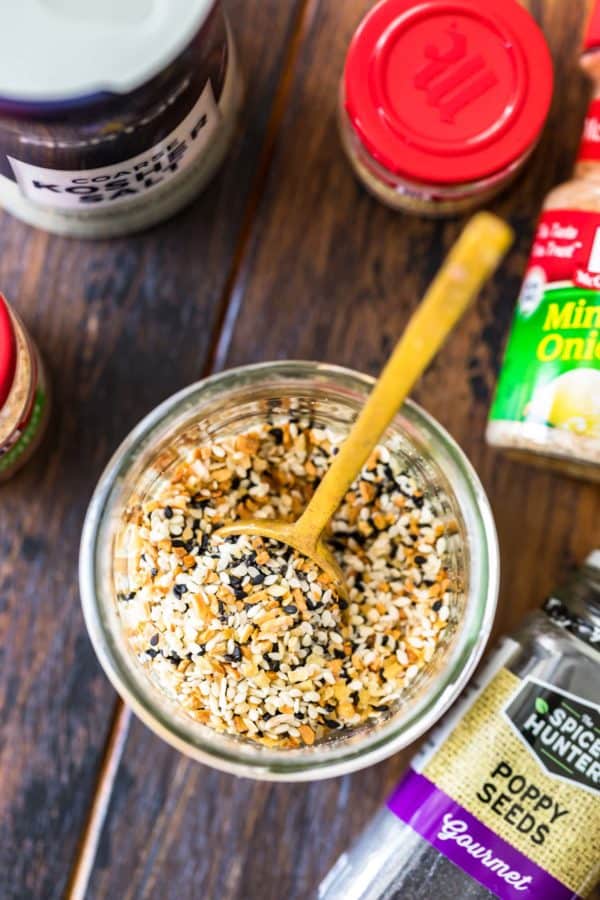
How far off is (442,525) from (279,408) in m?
Answer: 0.15

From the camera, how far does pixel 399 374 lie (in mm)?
500

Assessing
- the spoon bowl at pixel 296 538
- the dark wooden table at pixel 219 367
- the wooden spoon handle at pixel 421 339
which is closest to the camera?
the wooden spoon handle at pixel 421 339

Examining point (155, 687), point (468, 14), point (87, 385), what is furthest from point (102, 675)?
point (468, 14)

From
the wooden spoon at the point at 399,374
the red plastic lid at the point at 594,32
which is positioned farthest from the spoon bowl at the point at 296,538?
the red plastic lid at the point at 594,32

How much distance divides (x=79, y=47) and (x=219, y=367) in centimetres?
30

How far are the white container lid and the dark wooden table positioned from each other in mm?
249

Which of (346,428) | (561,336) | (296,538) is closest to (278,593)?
(296,538)

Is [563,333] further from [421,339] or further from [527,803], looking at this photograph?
[527,803]

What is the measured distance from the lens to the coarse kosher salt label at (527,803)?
656 mm

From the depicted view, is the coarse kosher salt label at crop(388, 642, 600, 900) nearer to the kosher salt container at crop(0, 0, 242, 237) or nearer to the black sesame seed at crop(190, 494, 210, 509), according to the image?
the black sesame seed at crop(190, 494, 210, 509)

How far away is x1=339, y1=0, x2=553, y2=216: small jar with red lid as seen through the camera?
26.9 inches

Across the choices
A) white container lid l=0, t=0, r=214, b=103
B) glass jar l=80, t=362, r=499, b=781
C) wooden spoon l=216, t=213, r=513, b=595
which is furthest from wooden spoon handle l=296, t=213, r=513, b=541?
white container lid l=0, t=0, r=214, b=103

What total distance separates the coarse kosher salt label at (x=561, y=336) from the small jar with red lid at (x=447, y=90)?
68mm

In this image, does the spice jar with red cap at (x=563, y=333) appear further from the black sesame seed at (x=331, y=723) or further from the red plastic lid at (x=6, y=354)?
the red plastic lid at (x=6, y=354)
